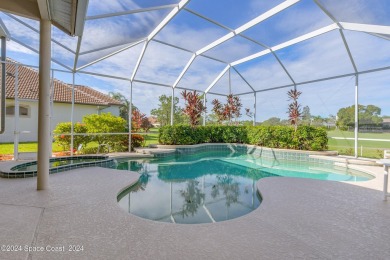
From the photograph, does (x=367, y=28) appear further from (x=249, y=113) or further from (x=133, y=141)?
(x=133, y=141)

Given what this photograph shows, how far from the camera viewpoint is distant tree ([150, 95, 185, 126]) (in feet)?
42.5

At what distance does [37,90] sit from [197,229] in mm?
9968

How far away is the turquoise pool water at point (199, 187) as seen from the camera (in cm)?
408

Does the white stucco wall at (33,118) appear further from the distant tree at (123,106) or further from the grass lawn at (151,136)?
the grass lawn at (151,136)

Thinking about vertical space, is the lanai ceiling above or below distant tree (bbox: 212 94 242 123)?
above

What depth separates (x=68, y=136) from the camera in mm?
9922

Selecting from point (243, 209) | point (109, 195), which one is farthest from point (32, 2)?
point (243, 209)

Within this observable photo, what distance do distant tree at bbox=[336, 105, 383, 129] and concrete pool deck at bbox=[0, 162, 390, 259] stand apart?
6335mm

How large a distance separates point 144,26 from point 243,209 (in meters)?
6.75

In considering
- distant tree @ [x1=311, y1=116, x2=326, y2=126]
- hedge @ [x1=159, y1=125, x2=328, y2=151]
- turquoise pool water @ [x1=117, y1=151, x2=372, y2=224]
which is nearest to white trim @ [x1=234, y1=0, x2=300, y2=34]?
turquoise pool water @ [x1=117, y1=151, x2=372, y2=224]

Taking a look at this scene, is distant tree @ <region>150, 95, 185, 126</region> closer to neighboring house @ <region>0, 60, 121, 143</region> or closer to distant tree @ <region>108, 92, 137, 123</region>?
distant tree @ <region>108, 92, 137, 123</region>

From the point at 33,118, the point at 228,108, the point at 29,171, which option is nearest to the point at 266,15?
the point at 228,108

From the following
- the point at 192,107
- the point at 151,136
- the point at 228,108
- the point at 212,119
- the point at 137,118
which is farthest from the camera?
the point at 212,119

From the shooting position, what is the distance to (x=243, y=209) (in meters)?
4.25
